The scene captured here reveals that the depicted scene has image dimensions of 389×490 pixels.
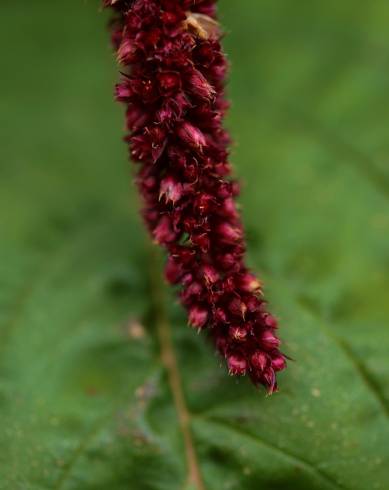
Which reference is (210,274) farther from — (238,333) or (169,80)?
(169,80)

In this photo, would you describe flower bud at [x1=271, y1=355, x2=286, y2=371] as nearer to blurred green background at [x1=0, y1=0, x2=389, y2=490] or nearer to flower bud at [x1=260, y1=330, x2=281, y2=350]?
flower bud at [x1=260, y1=330, x2=281, y2=350]

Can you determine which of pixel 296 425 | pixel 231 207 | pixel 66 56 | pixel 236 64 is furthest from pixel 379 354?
pixel 66 56

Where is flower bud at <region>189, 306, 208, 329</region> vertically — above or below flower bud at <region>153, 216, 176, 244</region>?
below

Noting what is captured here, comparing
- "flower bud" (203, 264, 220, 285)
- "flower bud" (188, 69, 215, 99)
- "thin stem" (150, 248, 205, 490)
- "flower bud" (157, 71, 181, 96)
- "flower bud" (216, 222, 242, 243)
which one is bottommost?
"thin stem" (150, 248, 205, 490)

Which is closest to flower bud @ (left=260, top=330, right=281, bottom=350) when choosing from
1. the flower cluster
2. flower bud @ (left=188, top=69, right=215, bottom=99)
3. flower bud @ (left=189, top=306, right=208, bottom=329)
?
the flower cluster

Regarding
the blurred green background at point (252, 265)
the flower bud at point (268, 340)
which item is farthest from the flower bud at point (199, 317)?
the blurred green background at point (252, 265)
